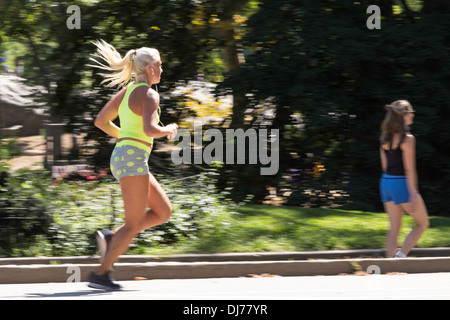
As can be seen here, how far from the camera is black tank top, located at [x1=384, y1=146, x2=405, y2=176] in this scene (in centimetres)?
737

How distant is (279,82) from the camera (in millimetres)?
11977

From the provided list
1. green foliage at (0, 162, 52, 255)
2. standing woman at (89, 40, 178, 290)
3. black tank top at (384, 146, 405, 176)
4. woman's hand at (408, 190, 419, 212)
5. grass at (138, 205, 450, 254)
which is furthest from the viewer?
grass at (138, 205, 450, 254)

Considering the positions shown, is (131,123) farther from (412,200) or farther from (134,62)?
(412,200)

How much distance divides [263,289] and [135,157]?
168cm

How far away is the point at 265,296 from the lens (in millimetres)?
5797

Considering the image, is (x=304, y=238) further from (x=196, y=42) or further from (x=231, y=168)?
(x=196, y=42)

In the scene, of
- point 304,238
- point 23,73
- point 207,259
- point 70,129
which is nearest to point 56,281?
point 207,259

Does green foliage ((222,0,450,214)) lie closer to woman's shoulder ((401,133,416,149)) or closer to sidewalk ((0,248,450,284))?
woman's shoulder ((401,133,416,149))

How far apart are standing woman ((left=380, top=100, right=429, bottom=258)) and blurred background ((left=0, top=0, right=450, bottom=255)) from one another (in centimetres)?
416

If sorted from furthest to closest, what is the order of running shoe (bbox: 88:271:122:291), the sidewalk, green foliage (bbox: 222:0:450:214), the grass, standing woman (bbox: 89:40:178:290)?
green foliage (bbox: 222:0:450:214), the grass, the sidewalk, running shoe (bbox: 88:271:122:291), standing woman (bbox: 89:40:178:290)

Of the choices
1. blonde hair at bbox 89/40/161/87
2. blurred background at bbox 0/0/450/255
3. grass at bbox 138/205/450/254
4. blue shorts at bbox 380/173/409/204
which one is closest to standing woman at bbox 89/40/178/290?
blonde hair at bbox 89/40/161/87

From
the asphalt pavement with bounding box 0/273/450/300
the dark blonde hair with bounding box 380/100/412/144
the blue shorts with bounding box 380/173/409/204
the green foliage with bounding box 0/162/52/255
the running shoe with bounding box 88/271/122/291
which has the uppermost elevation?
the dark blonde hair with bounding box 380/100/412/144

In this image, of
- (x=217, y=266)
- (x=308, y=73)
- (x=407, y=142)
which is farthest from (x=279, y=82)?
(x=217, y=266)

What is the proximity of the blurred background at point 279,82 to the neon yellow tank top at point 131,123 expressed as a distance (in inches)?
209
